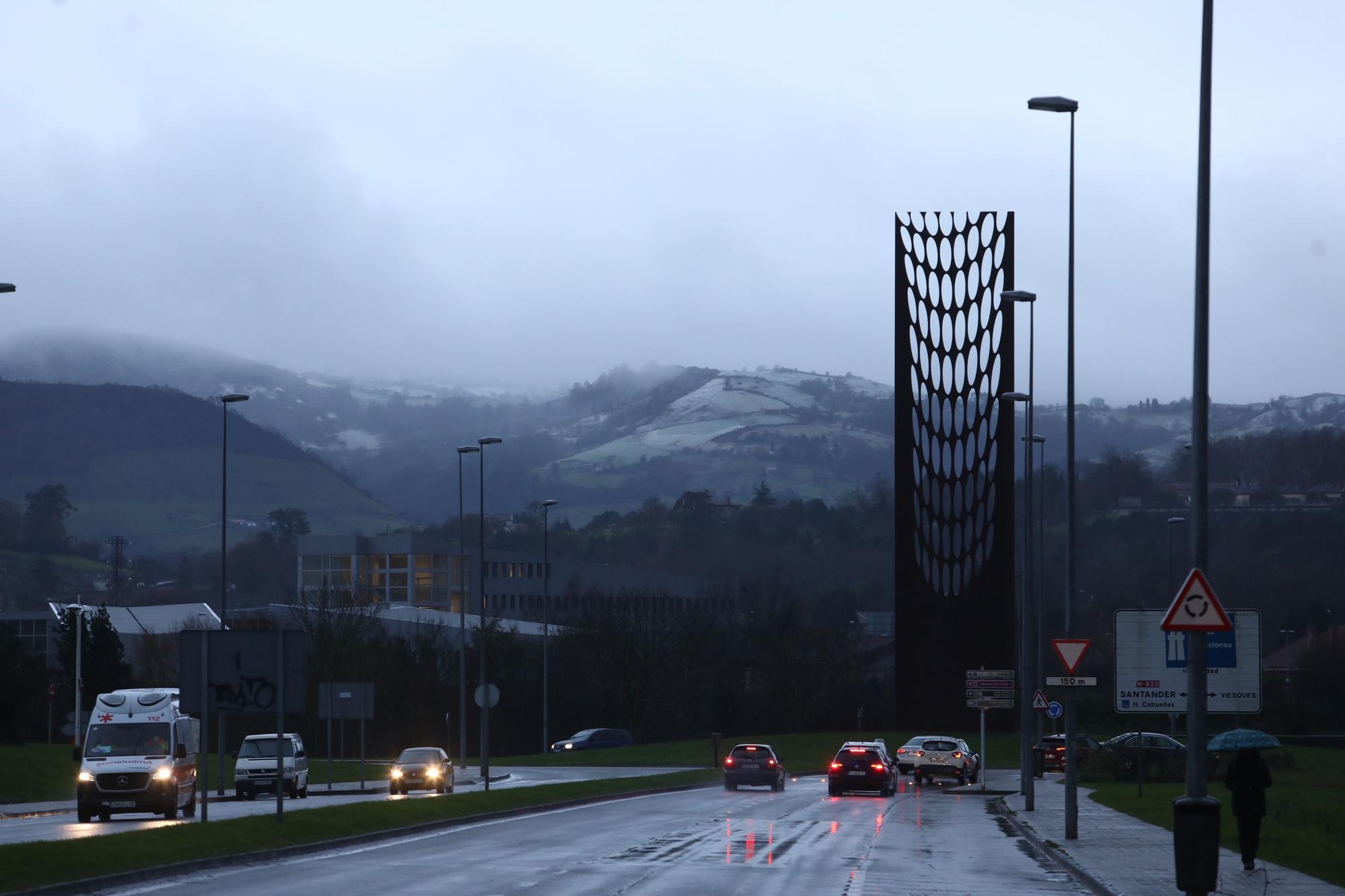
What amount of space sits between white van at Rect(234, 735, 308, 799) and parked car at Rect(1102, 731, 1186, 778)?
24086 mm

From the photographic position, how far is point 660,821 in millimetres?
32781

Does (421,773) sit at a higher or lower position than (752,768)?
higher

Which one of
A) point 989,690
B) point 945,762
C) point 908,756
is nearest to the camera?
point 989,690

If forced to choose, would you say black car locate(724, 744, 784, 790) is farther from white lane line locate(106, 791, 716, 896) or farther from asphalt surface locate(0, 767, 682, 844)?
white lane line locate(106, 791, 716, 896)

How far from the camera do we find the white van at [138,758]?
111 feet

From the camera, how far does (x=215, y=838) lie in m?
23.2

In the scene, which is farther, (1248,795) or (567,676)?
(567,676)

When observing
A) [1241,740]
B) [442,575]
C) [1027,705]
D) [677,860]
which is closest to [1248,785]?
[677,860]

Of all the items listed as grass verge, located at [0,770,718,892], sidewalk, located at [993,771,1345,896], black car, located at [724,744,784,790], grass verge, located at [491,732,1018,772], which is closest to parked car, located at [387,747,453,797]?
black car, located at [724,744,784,790]

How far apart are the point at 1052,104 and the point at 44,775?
119ft

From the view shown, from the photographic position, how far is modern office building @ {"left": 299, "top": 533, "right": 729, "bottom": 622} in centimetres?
14025

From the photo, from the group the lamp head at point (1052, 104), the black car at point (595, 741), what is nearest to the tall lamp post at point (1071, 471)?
the lamp head at point (1052, 104)

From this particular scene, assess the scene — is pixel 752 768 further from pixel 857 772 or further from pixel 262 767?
pixel 262 767

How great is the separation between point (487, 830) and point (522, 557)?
12321 cm
